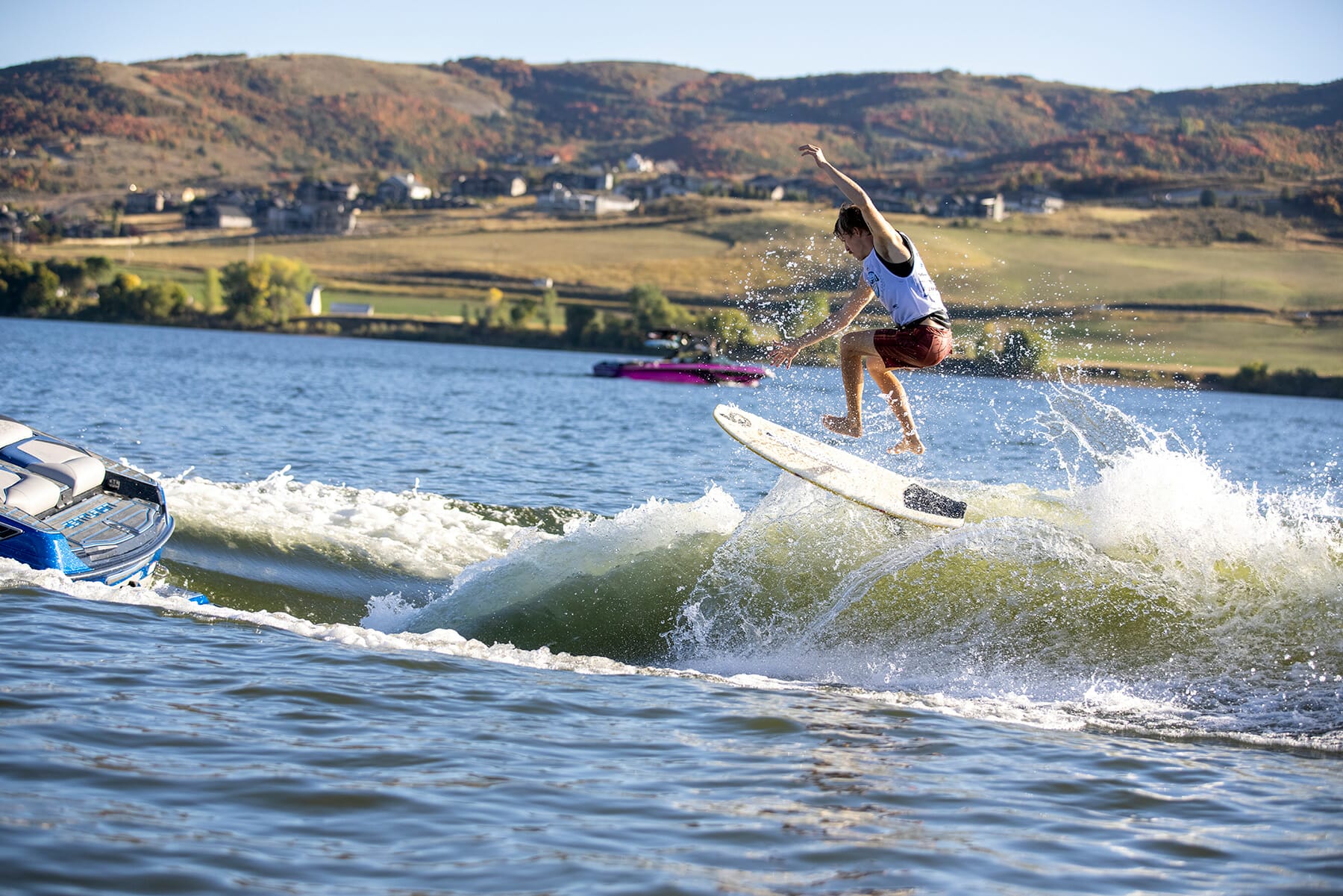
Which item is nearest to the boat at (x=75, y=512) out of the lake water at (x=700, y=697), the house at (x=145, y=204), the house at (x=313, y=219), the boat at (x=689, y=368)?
the lake water at (x=700, y=697)

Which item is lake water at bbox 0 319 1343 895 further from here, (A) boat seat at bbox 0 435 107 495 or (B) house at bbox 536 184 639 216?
(B) house at bbox 536 184 639 216

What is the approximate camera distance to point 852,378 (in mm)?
10328

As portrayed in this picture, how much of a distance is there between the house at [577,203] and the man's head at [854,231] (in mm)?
168610

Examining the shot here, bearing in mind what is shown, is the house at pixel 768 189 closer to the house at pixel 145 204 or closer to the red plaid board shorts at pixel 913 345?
the house at pixel 145 204

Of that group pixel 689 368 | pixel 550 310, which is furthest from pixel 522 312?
pixel 689 368

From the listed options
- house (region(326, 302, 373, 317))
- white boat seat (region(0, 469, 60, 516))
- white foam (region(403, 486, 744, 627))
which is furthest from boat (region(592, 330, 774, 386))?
white boat seat (region(0, 469, 60, 516))

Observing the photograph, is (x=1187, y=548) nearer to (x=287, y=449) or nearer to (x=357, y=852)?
(x=357, y=852)

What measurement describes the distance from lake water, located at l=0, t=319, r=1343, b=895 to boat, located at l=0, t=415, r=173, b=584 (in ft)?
1.04

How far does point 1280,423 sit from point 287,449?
49.3 m

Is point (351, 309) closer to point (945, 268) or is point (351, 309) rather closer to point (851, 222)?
point (945, 268)

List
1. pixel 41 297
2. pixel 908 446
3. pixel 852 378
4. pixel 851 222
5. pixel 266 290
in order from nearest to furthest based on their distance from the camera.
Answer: pixel 851 222
pixel 852 378
pixel 908 446
pixel 41 297
pixel 266 290

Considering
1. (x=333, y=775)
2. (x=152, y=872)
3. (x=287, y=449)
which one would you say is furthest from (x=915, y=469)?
(x=287, y=449)

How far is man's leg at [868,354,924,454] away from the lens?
10273 mm

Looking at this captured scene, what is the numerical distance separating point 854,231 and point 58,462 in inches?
290
